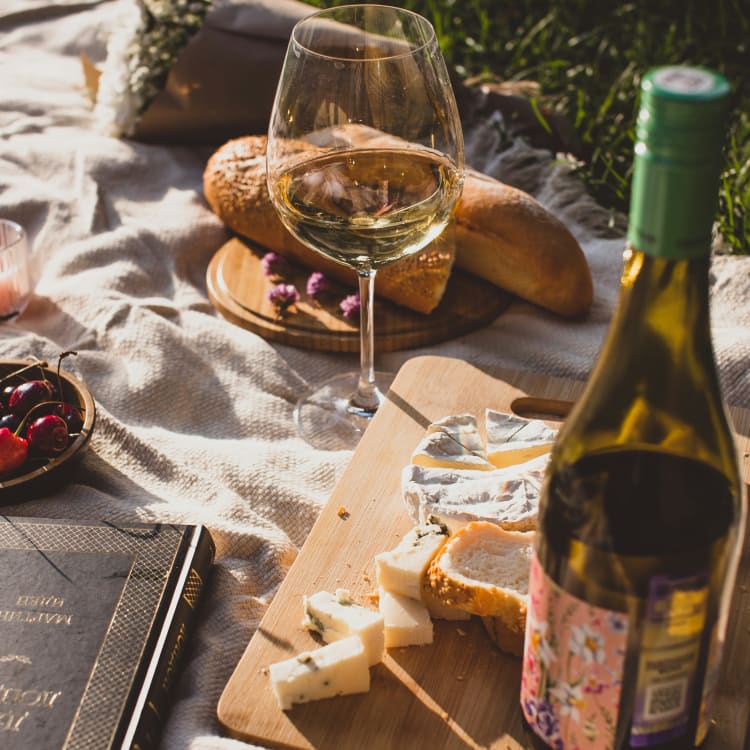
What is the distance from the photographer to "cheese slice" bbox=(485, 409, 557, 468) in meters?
0.94

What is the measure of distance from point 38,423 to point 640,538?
64cm

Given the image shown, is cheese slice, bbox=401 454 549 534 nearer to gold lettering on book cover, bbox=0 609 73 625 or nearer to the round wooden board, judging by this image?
gold lettering on book cover, bbox=0 609 73 625

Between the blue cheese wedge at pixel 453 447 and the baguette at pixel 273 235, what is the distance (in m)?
0.33

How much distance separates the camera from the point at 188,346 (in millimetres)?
1281

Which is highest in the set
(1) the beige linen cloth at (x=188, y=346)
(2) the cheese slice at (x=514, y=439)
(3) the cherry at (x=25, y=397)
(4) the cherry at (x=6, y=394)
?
(2) the cheese slice at (x=514, y=439)

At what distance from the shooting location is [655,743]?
60 centimetres

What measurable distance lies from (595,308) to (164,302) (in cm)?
57

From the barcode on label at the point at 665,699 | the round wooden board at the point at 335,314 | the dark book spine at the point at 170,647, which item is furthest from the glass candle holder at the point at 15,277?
the barcode on label at the point at 665,699

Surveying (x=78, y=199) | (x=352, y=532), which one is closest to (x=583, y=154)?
(x=78, y=199)

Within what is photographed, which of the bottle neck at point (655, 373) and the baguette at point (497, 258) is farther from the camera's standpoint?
the baguette at point (497, 258)

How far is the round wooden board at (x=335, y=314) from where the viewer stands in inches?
50.7

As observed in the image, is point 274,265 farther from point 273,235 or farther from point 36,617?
point 36,617

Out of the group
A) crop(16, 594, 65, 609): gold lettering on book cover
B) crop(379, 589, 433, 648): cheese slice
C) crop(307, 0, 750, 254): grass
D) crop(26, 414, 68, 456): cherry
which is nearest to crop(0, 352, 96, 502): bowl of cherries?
crop(26, 414, 68, 456): cherry

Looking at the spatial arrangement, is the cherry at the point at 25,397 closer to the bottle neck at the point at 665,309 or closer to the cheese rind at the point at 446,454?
the cheese rind at the point at 446,454
